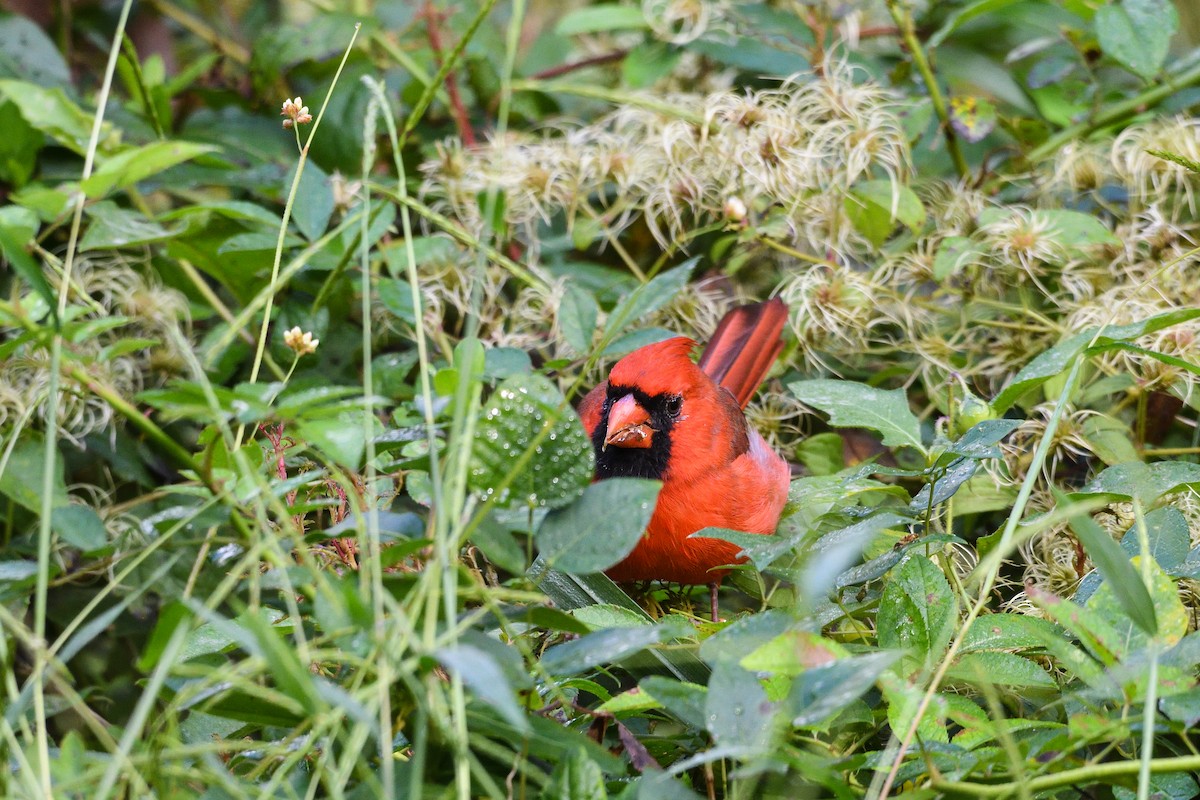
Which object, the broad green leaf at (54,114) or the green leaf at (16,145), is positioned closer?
the broad green leaf at (54,114)

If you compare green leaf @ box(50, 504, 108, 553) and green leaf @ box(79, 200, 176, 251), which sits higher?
green leaf @ box(79, 200, 176, 251)

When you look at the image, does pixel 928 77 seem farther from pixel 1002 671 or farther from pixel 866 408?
pixel 1002 671

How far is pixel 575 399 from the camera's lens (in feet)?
Answer: 7.27

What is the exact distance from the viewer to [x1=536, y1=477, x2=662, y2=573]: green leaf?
3.12 ft

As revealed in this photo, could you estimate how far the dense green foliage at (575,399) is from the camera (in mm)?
934

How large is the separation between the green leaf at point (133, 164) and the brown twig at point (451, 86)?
40.8 inches

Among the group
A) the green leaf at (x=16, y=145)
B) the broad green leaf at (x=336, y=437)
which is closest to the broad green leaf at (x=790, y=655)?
the broad green leaf at (x=336, y=437)

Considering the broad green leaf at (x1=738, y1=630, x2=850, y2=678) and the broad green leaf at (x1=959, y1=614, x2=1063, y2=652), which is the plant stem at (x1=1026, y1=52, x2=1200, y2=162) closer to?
the broad green leaf at (x1=959, y1=614, x2=1063, y2=652)

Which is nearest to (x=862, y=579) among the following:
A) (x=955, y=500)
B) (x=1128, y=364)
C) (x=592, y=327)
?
(x=955, y=500)

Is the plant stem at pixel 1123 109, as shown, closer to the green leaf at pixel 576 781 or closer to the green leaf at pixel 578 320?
the green leaf at pixel 578 320

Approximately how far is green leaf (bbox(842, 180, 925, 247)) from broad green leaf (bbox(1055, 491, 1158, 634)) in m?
1.17

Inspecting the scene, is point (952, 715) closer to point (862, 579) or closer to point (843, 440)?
point (862, 579)

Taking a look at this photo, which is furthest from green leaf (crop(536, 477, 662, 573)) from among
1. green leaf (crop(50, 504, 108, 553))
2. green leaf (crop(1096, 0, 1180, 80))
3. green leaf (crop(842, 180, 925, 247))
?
green leaf (crop(1096, 0, 1180, 80))

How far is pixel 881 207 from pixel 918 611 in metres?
1.04
